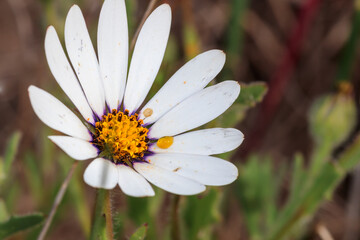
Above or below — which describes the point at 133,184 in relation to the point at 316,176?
below

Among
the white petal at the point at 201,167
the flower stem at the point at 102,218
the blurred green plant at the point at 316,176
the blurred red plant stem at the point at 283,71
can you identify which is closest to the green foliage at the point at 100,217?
the flower stem at the point at 102,218

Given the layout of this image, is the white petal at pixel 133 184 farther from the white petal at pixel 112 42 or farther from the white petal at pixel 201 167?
the white petal at pixel 112 42

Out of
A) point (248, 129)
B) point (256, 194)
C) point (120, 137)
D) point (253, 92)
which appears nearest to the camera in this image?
point (120, 137)

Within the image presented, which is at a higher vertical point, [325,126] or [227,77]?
[227,77]

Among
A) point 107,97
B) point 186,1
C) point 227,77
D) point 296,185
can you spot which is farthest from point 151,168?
point 227,77

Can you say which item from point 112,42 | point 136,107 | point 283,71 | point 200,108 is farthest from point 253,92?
point 283,71

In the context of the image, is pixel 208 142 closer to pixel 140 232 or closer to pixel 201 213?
pixel 140 232

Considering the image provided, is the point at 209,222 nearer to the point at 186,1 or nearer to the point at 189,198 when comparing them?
the point at 189,198
